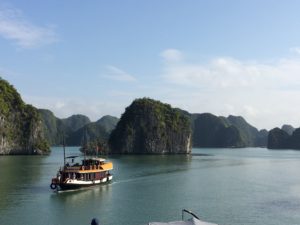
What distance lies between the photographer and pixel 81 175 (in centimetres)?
5725

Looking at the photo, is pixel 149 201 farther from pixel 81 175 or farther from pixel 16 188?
pixel 16 188

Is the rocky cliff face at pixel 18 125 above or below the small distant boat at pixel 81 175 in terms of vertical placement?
above

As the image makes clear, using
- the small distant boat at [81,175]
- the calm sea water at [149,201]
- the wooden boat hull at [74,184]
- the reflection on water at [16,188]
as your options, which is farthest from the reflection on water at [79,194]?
the reflection on water at [16,188]

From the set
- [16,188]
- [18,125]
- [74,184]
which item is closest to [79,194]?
[74,184]

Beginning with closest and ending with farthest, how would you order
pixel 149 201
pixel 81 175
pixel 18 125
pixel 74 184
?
pixel 149 201 < pixel 74 184 < pixel 81 175 < pixel 18 125

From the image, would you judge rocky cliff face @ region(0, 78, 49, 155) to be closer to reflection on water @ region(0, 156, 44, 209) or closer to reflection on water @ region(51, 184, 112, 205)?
reflection on water @ region(0, 156, 44, 209)

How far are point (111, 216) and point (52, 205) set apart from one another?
848 cm

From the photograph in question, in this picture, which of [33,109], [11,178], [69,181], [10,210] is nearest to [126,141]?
[33,109]

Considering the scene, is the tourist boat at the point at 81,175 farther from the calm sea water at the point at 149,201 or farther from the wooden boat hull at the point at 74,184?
the calm sea water at the point at 149,201

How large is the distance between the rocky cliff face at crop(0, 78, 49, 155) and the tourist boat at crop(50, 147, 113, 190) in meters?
106

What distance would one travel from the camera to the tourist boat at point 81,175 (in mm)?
54656

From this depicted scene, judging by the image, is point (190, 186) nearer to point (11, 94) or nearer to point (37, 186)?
point (37, 186)

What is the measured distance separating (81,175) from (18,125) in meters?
123

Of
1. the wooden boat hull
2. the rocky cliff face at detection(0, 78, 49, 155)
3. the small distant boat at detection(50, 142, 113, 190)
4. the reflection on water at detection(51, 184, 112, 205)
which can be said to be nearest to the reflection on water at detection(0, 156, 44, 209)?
the reflection on water at detection(51, 184, 112, 205)
